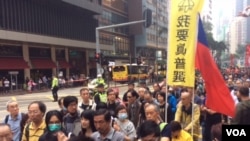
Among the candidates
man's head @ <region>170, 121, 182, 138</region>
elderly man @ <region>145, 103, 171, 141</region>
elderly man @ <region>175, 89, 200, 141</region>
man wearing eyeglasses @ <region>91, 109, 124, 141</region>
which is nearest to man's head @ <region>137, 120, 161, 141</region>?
man wearing eyeglasses @ <region>91, 109, 124, 141</region>

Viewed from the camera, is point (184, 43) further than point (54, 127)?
Yes

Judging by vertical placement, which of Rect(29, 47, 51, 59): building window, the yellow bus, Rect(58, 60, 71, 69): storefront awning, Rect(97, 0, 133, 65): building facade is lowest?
the yellow bus

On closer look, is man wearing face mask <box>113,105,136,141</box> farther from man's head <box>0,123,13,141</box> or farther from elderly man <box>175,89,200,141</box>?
man's head <box>0,123,13,141</box>

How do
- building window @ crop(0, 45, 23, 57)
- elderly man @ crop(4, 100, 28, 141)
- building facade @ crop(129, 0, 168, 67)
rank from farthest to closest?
1. building facade @ crop(129, 0, 168, 67)
2. building window @ crop(0, 45, 23, 57)
3. elderly man @ crop(4, 100, 28, 141)

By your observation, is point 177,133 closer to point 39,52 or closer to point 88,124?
point 88,124

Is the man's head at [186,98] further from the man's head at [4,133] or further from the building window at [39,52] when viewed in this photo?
the building window at [39,52]

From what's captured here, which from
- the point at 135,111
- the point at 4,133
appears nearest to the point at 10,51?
the point at 135,111

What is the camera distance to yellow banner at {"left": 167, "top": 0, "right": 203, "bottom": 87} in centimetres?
591

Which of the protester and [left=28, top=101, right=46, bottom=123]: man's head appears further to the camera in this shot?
[left=28, top=101, right=46, bottom=123]: man's head

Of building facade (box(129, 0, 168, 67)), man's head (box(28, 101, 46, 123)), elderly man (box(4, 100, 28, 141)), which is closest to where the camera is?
man's head (box(28, 101, 46, 123))

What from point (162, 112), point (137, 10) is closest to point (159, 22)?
point (137, 10)

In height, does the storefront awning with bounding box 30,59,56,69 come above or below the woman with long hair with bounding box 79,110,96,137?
above

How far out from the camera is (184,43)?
595 cm

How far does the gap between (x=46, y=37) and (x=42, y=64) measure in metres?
2.69
